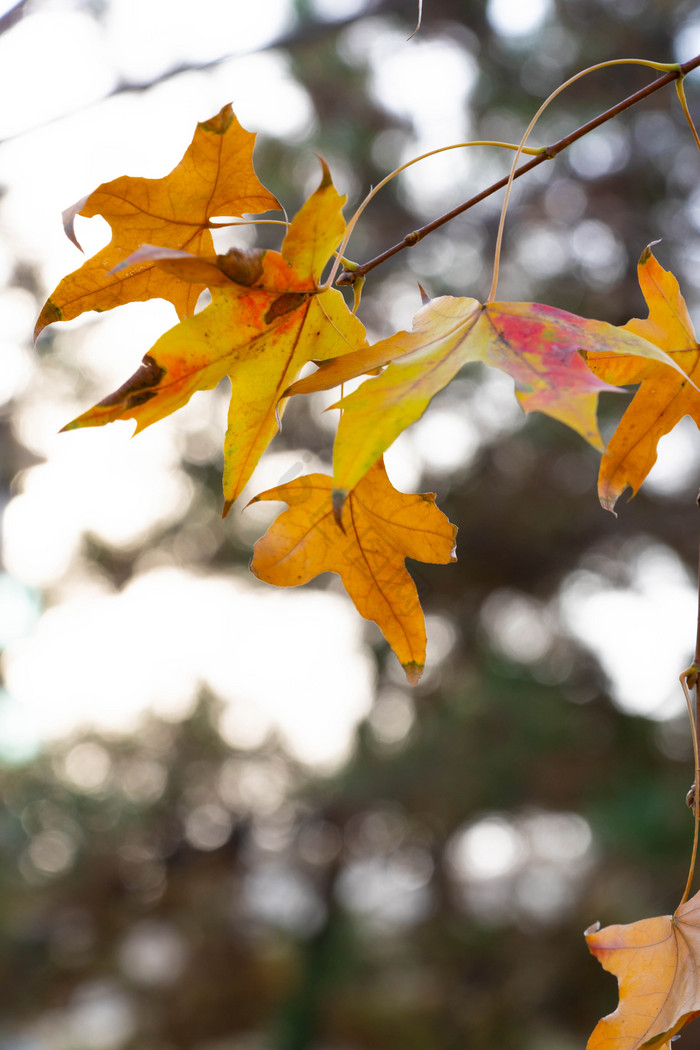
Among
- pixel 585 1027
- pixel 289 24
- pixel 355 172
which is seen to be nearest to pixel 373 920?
pixel 585 1027

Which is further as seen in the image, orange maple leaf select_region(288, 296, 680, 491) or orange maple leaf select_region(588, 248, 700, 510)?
orange maple leaf select_region(588, 248, 700, 510)

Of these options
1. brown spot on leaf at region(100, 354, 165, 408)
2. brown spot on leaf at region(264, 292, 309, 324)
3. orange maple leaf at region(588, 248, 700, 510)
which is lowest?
orange maple leaf at region(588, 248, 700, 510)

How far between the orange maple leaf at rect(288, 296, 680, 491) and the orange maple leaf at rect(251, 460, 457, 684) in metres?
0.08

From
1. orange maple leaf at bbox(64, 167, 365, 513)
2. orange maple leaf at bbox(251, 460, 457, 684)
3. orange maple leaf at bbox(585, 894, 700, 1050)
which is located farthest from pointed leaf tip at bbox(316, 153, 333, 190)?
orange maple leaf at bbox(585, 894, 700, 1050)

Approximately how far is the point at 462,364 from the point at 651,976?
26cm

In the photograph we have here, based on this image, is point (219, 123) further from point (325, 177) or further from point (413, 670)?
point (413, 670)

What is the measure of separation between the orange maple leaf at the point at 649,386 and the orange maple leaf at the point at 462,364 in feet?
0.28

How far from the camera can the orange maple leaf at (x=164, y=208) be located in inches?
13.5

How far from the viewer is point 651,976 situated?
334mm

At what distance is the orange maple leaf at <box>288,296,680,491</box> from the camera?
Answer: 0.81ft

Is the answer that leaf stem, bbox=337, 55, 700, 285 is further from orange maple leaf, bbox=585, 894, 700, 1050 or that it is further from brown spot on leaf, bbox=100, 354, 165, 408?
orange maple leaf, bbox=585, 894, 700, 1050

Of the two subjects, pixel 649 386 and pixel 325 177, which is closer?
pixel 325 177

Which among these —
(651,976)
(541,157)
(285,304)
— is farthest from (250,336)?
(651,976)

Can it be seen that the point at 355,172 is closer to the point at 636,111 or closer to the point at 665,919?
the point at 636,111
